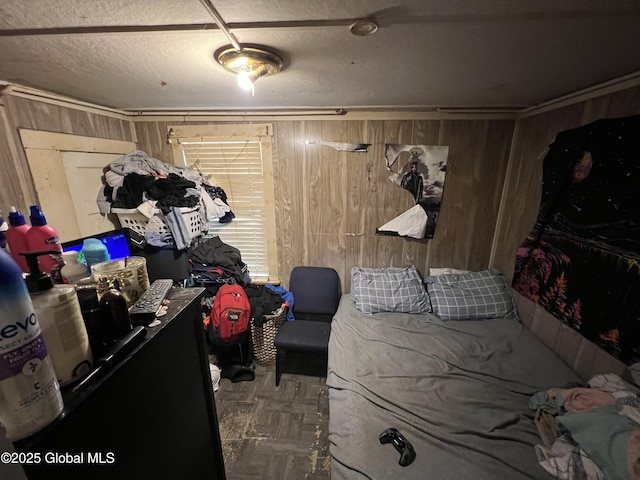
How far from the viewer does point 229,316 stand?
2.07m

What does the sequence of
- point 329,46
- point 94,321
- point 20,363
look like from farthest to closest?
1. point 329,46
2. point 94,321
3. point 20,363

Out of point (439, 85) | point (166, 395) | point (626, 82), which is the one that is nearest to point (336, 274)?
point (439, 85)

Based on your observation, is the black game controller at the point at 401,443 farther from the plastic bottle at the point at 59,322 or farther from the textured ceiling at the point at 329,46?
the textured ceiling at the point at 329,46

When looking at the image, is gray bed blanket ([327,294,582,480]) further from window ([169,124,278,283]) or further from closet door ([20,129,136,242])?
closet door ([20,129,136,242])

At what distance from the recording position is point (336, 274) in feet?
8.41

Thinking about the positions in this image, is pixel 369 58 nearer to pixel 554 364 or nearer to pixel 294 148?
pixel 294 148

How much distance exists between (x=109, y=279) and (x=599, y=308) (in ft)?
7.57

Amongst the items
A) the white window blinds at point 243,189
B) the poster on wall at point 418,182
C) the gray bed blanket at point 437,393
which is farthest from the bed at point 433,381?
the white window blinds at point 243,189

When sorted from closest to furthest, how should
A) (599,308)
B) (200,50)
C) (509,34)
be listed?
(509,34) → (200,50) → (599,308)

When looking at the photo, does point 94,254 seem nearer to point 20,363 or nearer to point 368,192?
point 20,363

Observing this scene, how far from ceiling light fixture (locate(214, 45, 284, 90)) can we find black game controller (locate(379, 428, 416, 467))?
5.65 feet

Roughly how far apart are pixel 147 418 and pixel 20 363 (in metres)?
0.39

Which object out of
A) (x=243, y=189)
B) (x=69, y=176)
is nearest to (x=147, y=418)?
(x=69, y=176)

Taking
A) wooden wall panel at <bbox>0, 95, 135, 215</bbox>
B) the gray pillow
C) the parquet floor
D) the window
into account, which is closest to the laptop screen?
wooden wall panel at <bbox>0, 95, 135, 215</bbox>
